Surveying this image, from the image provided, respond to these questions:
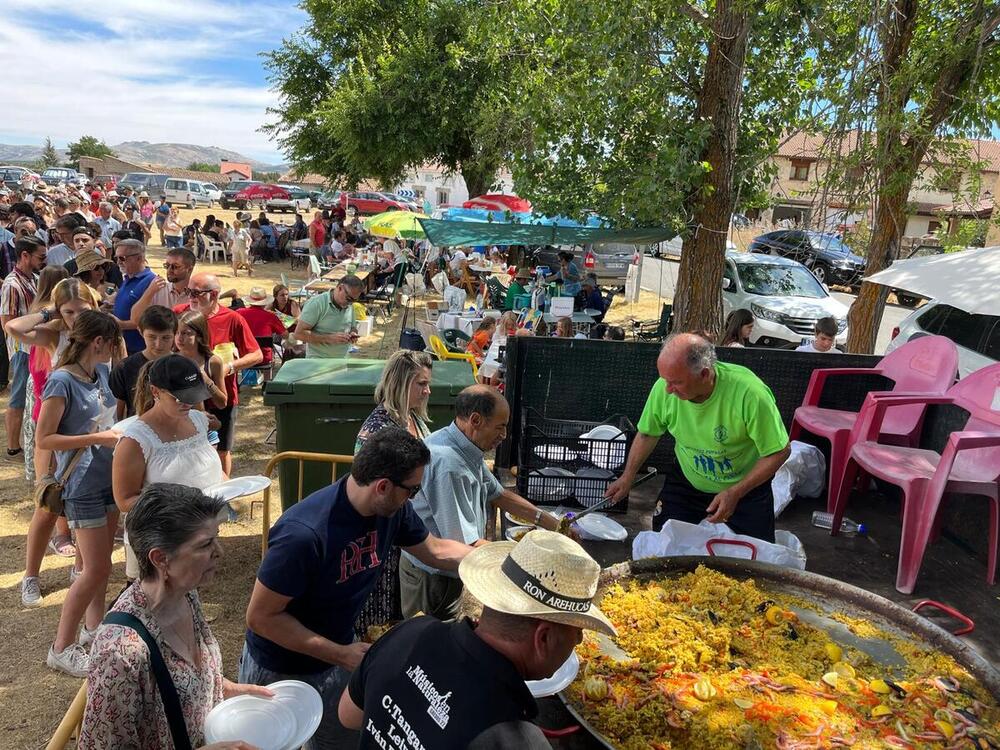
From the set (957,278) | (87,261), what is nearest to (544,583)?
(957,278)

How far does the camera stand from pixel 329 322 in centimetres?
700

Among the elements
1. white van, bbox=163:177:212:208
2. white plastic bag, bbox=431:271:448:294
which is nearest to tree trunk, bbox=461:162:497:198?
white plastic bag, bbox=431:271:448:294

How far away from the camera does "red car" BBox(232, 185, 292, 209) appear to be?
4569 centimetres

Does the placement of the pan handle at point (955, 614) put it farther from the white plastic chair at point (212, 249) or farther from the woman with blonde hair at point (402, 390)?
the white plastic chair at point (212, 249)

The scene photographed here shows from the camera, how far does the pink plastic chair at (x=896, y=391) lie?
543cm

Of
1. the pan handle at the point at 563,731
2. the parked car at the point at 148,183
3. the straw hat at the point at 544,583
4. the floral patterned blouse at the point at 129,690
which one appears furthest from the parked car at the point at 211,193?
the straw hat at the point at 544,583

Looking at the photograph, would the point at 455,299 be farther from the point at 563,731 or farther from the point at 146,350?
the point at 563,731

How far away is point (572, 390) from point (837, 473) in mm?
2097

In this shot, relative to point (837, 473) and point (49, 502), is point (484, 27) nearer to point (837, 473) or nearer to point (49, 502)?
point (837, 473)

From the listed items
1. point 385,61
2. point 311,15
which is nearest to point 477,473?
point 385,61

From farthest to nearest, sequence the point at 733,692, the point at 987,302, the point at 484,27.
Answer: the point at 484,27 < the point at 987,302 < the point at 733,692

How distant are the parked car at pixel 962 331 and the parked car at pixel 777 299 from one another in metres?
4.19

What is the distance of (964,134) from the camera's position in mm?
7914

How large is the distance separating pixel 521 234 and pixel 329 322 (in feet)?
13.3
